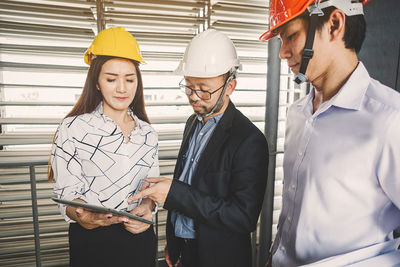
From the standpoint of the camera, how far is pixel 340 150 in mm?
1250

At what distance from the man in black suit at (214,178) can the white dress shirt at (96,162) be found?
0.72ft

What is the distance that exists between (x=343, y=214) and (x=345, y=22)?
94 cm

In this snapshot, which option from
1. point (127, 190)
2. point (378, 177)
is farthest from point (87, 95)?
point (378, 177)

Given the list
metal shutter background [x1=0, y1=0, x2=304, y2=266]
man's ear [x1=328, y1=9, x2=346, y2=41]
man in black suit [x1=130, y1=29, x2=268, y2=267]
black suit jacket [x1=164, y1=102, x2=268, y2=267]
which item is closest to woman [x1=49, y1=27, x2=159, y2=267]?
man in black suit [x1=130, y1=29, x2=268, y2=267]

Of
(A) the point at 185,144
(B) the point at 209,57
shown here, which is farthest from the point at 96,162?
(B) the point at 209,57

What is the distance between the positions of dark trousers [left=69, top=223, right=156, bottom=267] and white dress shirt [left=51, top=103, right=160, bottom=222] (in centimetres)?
16

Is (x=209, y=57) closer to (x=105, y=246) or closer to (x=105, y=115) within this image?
(x=105, y=115)

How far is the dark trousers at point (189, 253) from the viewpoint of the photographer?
1.85 meters

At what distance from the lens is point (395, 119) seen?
108 cm

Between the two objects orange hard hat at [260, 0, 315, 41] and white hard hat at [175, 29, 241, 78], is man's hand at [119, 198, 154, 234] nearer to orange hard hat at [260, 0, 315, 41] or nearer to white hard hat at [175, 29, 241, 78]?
white hard hat at [175, 29, 241, 78]

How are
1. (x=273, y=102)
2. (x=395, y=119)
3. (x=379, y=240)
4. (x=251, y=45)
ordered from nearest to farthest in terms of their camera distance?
(x=395, y=119), (x=379, y=240), (x=273, y=102), (x=251, y=45)

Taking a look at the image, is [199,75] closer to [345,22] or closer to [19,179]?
[345,22]

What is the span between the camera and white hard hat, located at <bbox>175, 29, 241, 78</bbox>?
73.3 inches

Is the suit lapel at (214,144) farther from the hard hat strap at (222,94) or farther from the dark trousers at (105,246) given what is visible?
the dark trousers at (105,246)
